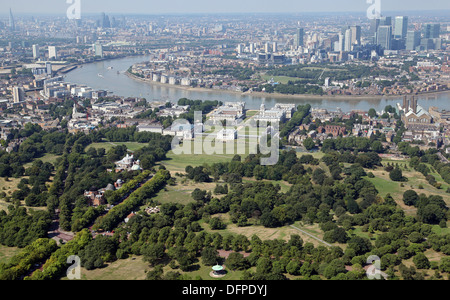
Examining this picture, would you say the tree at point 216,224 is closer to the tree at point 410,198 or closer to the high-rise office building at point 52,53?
the tree at point 410,198

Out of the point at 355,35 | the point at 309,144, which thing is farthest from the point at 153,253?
the point at 355,35

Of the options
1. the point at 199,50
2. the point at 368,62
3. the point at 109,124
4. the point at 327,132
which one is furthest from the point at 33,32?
the point at 327,132

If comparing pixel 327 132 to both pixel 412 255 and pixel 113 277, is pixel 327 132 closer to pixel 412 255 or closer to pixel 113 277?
pixel 412 255

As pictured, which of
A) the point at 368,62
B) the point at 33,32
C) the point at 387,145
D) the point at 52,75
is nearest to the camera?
the point at 387,145

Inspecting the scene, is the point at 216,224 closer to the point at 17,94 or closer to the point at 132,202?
the point at 132,202

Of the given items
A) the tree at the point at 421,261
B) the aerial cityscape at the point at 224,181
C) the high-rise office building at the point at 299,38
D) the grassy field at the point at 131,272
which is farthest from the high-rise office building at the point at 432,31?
the grassy field at the point at 131,272

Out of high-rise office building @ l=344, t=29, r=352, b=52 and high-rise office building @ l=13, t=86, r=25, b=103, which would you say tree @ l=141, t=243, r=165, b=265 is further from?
high-rise office building @ l=344, t=29, r=352, b=52
